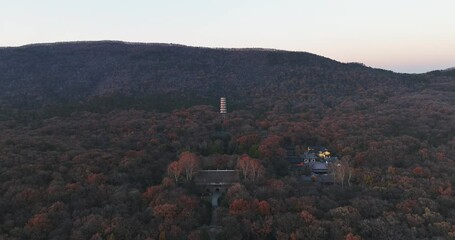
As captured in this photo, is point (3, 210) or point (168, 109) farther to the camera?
point (168, 109)

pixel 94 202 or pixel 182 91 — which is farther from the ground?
pixel 182 91

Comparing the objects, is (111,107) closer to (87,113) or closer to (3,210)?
(87,113)

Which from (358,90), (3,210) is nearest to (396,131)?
(358,90)

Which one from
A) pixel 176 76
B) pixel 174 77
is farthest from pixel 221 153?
pixel 176 76

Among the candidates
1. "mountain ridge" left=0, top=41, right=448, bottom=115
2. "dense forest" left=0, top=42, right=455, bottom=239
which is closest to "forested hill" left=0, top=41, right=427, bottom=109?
"mountain ridge" left=0, top=41, right=448, bottom=115

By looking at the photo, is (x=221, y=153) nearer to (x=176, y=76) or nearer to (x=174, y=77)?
(x=174, y=77)

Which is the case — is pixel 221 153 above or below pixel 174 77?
below

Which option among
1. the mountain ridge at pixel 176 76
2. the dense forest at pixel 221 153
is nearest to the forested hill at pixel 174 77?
the mountain ridge at pixel 176 76

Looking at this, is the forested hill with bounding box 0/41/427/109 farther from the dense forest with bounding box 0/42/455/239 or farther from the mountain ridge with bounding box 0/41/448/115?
the dense forest with bounding box 0/42/455/239
